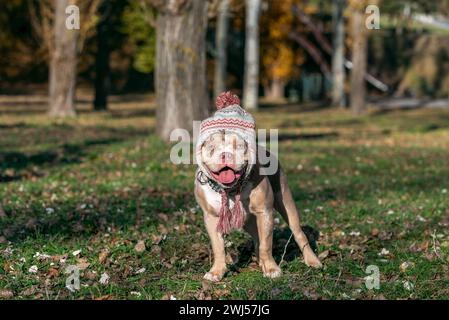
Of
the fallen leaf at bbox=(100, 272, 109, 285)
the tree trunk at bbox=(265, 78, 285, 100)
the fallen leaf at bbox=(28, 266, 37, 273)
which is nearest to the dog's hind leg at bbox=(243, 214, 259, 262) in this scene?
the fallen leaf at bbox=(100, 272, 109, 285)

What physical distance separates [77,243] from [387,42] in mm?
44102

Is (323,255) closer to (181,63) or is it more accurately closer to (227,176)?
(227,176)

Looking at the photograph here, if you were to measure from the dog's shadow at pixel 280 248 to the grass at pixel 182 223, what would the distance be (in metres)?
0.03

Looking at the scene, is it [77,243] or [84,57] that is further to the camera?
[84,57]

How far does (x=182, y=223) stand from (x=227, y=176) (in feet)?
10.3

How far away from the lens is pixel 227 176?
242 inches

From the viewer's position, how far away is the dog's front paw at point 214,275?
652 centimetres

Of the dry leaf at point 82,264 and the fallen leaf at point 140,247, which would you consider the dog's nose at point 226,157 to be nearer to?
the dry leaf at point 82,264

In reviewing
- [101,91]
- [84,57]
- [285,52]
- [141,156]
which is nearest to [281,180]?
[141,156]

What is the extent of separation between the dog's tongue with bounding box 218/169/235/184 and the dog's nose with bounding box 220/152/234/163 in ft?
0.31

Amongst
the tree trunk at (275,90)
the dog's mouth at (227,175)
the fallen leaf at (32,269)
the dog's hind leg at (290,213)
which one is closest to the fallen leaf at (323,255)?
the dog's hind leg at (290,213)

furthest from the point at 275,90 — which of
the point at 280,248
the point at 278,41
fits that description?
the point at 280,248

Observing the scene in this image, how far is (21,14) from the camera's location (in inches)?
1702

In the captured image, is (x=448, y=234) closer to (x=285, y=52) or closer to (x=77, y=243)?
(x=77, y=243)
